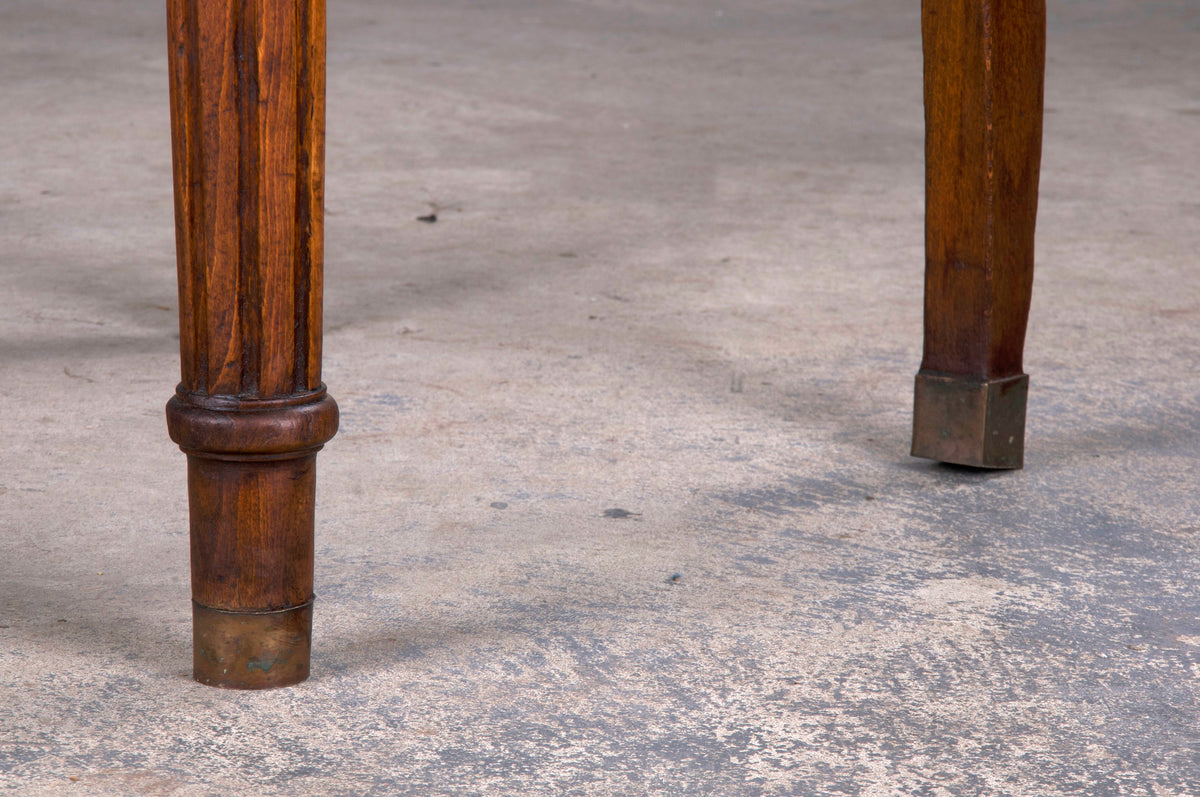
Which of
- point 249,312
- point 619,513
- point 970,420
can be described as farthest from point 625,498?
point 249,312

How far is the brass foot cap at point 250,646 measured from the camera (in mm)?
1398

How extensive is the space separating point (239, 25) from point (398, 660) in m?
0.68

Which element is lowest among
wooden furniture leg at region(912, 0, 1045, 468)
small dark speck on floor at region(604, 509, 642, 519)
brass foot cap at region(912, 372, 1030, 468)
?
small dark speck on floor at region(604, 509, 642, 519)

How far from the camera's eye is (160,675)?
146cm

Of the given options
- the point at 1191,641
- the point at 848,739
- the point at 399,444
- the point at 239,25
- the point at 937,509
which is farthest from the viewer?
the point at 399,444

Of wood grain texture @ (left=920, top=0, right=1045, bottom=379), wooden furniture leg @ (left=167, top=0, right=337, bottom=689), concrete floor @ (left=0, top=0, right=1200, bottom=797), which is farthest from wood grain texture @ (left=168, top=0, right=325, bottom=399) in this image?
wood grain texture @ (left=920, top=0, right=1045, bottom=379)

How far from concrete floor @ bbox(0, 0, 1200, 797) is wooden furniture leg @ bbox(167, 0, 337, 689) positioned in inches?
4.7

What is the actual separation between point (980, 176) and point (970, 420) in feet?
1.23

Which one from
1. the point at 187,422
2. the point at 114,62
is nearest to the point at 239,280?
the point at 187,422

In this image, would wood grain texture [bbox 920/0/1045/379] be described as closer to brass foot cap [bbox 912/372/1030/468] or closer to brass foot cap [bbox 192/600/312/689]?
brass foot cap [bbox 912/372/1030/468]

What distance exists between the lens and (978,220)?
2086mm

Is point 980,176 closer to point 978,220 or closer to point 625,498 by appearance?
point 978,220

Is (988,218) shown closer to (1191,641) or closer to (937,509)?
(937,509)

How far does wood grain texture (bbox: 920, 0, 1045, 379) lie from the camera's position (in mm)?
2000
